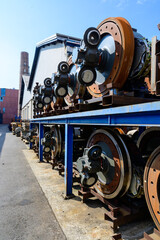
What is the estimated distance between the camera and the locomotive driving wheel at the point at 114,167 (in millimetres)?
2273

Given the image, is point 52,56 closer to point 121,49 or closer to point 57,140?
point 57,140

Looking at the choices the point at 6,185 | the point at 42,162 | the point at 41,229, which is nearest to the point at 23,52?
the point at 42,162

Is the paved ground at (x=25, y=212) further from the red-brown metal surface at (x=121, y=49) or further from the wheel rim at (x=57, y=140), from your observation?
the red-brown metal surface at (x=121, y=49)

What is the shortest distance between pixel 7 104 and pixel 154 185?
36633 mm

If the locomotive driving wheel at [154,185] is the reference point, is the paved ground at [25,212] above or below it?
below

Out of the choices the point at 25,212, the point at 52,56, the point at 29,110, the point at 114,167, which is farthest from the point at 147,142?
the point at 29,110

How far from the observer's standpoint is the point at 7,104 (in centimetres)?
3475

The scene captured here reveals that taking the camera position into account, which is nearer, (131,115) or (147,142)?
(131,115)

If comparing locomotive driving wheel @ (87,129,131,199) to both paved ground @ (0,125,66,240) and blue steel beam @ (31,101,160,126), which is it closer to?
blue steel beam @ (31,101,160,126)

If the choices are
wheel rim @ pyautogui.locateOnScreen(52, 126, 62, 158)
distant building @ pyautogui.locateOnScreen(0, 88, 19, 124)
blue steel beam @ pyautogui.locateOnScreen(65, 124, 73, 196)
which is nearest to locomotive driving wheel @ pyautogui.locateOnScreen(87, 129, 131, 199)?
blue steel beam @ pyautogui.locateOnScreen(65, 124, 73, 196)

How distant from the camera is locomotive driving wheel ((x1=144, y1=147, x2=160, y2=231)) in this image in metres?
1.73

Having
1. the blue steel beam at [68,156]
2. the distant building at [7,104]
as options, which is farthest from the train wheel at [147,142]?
the distant building at [7,104]

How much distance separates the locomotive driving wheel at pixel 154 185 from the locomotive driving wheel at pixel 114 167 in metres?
0.42

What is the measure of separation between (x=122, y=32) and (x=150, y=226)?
103 inches
